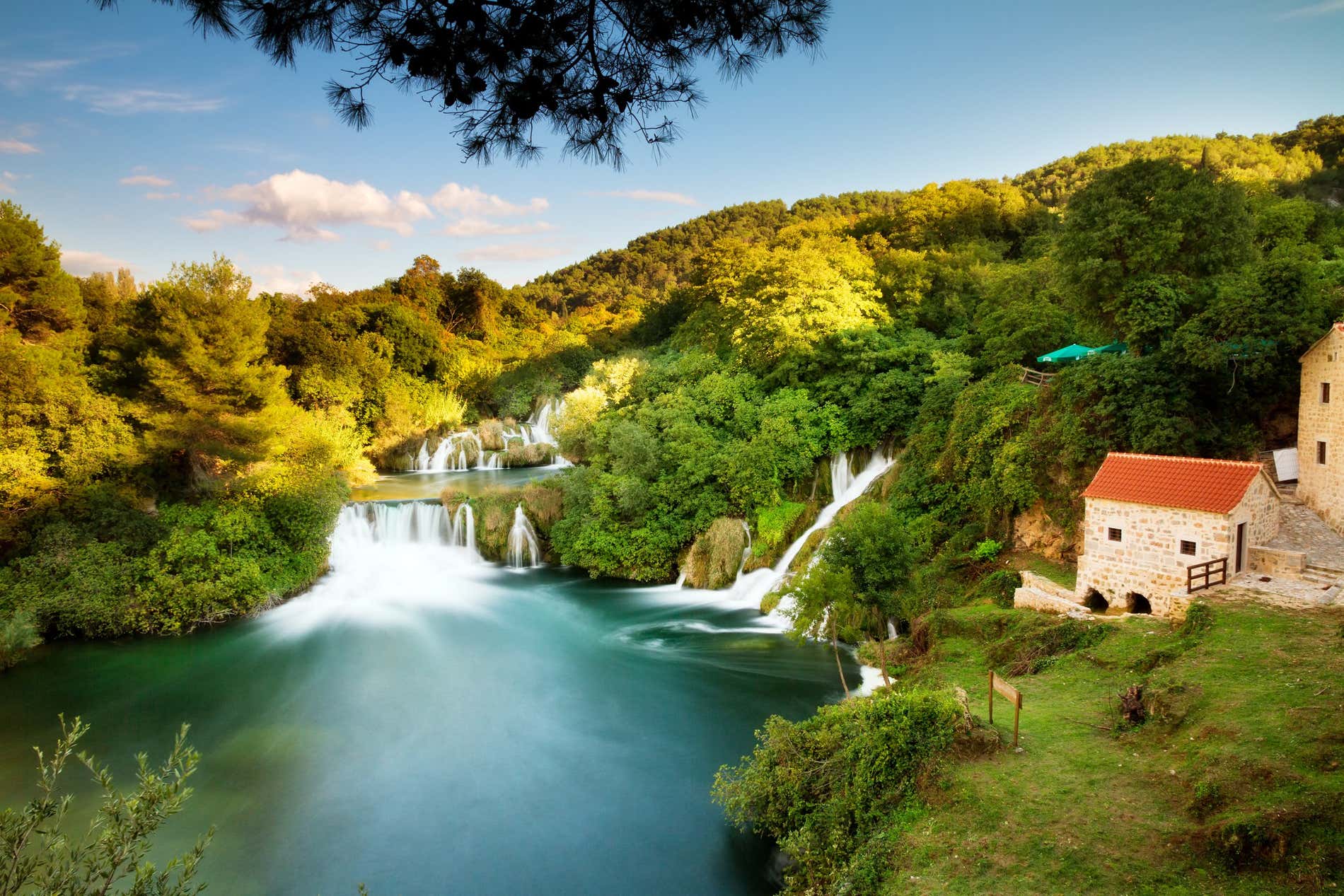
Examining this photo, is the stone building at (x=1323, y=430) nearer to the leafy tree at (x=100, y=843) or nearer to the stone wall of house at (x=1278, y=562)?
the stone wall of house at (x=1278, y=562)

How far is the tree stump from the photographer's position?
8938mm

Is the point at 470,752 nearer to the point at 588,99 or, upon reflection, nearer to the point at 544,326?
the point at 588,99

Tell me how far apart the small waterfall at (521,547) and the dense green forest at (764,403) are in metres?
0.57

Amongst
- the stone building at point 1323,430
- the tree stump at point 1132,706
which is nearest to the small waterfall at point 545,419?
the stone building at point 1323,430

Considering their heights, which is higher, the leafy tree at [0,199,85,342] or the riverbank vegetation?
the leafy tree at [0,199,85,342]

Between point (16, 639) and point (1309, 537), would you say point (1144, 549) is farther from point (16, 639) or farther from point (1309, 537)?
point (16, 639)

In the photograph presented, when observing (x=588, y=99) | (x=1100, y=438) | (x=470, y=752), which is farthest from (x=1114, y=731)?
(x=470, y=752)

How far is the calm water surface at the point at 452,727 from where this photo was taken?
10180 mm

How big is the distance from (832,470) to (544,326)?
122 feet

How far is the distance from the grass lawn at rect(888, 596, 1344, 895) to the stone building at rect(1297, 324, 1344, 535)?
153 inches

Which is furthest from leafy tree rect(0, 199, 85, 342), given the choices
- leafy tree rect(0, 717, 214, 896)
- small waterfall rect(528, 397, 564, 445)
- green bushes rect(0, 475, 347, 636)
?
leafy tree rect(0, 717, 214, 896)

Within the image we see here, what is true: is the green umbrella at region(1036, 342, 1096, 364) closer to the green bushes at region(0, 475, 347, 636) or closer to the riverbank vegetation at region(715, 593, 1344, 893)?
the riverbank vegetation at region(715, 593, 1344, 893)

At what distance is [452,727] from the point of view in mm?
14148

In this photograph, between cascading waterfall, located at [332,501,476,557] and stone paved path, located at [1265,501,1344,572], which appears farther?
cascading waterfall, located at [332,501,476,557]
